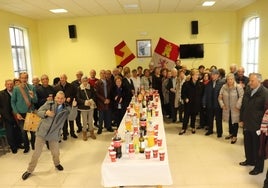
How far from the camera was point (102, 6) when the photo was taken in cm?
759

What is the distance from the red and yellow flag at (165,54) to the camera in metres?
9.46

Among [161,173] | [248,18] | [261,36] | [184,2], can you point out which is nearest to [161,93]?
[184,2]

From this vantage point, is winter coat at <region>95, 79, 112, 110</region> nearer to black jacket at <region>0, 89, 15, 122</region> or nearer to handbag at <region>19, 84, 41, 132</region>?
handbag at <region>19, 84, 41, 132</region>

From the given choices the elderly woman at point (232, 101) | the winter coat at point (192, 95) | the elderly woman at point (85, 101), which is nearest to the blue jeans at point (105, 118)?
the elderly woman at point (85, 101)

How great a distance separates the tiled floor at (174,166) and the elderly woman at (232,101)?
42 centimetres

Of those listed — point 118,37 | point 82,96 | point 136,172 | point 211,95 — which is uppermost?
point 118,37

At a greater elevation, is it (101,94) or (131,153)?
(101,94)

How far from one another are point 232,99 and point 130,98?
2490mm

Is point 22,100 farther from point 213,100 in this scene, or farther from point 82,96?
point 213,100

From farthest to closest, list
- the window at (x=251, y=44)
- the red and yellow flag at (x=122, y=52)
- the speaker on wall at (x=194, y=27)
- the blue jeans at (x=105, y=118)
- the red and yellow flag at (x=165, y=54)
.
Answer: the red and yellow flag at (x=122, y=52), the red and yellow flag at (x=165, y=54), the speaker on wall at (x=194, y=27), the window at (x=251, y=44), the blue jeans at (x=105, y=118)

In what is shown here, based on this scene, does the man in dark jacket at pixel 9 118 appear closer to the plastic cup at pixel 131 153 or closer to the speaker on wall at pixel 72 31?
the plastic cup at pixel 131 153

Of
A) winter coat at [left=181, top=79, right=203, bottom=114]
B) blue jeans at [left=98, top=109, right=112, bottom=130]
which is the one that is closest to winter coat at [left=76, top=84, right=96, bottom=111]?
blue jeans at [left=98, top=109, right=112, bottom=130]

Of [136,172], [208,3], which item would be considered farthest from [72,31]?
[136,172]

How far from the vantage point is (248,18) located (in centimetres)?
837
